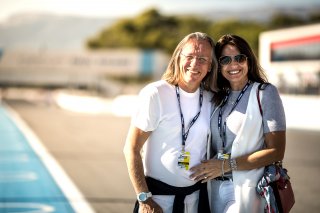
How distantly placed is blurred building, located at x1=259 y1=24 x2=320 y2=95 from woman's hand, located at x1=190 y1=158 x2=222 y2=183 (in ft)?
158

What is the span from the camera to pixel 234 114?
132 inches

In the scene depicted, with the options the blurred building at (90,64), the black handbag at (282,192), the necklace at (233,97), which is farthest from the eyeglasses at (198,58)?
the blurred building at (90,64)

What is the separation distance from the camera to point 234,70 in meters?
3.47

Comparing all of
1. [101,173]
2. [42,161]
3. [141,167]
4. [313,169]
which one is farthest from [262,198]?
[42,161]

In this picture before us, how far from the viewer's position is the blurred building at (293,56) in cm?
5344

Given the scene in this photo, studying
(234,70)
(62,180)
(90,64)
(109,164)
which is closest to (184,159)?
(234,70)

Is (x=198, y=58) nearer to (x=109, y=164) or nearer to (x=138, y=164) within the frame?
(x=138, y=164)

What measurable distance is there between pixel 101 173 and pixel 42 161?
2127mm

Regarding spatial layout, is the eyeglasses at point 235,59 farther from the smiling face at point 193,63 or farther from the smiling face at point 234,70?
the smiling face at point 193,63

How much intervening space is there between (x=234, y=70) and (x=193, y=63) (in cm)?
33

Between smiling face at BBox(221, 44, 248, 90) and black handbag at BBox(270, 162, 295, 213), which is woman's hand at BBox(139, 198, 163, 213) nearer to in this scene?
black handbag at BBox(270, 162, 295, 213)

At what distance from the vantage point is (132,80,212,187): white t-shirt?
126 inches

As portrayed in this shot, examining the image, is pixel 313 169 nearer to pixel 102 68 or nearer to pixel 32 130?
pixel 32 130

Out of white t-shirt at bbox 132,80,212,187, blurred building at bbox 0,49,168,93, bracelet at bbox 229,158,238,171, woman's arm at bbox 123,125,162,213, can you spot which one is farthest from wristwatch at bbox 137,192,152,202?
blurred building at bbox 0,49,168,93
